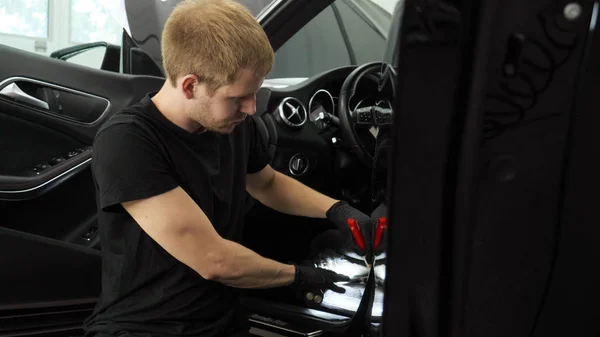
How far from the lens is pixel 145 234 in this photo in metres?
1.40

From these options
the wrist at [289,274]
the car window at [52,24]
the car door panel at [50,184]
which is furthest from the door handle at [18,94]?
the car window at [52,24]

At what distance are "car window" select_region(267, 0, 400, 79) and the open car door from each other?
5.34ft

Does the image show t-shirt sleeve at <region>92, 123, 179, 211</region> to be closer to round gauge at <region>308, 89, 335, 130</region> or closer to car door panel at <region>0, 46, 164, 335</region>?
car door panel at <region>0, 46, 164, 335</region>

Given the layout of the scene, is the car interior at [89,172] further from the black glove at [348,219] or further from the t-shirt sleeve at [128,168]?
the t-shirt sleeve at [128,168]

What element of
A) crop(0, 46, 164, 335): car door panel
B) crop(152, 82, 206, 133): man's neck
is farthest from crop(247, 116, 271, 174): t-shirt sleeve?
crop(0, 46, 164, 335): car door panel

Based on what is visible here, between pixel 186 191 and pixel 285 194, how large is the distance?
41cm

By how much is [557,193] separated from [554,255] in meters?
0.07

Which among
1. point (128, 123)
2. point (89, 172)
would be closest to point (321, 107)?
point (89, 172)

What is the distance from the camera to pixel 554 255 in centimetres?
74

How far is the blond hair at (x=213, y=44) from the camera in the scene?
4.33 feet

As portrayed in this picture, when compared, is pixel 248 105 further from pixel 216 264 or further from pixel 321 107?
pixel 321 107

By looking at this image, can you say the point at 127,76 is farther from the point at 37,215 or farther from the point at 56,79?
the point at 37,215

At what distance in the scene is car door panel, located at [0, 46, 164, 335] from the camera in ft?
6.09

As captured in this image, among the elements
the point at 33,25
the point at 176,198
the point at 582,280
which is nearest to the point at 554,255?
the point at 582,280
